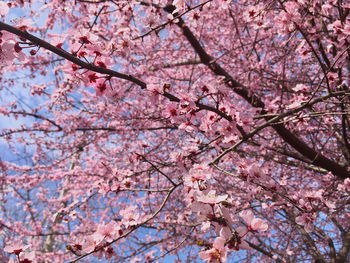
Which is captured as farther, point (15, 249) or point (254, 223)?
point (15, 249)

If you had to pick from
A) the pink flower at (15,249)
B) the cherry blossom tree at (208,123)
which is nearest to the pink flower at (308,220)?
the cherry blossom tree at (208,123)

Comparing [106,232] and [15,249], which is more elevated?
[106,232]

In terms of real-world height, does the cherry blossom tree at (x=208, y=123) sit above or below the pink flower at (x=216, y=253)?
above

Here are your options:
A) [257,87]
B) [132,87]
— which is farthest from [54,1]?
[257,87]

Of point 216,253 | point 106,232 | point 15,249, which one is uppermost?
point 106,232

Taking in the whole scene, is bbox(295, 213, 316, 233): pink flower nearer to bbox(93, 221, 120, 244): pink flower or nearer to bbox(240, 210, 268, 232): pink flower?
bbox(240, 210, 268, 232): pink flower

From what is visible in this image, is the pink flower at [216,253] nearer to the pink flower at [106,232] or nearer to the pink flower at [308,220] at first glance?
the pink flower at [106,232]

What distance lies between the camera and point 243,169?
2127 mm

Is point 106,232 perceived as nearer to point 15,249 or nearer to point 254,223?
point 15,249

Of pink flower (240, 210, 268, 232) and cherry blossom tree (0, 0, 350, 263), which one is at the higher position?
cherry blossom tree (0, 0, 350, 263)

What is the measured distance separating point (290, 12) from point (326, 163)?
2.44m

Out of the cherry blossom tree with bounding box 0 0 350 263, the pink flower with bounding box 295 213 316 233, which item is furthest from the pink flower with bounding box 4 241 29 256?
the pink flower with bounding box 295 213 316 233

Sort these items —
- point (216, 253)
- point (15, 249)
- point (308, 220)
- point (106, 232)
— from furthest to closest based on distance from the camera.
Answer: point (308, 220), point (106, 232), point (15, 249), point (216, 253)

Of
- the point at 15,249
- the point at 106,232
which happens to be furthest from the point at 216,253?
the point at 15,249
